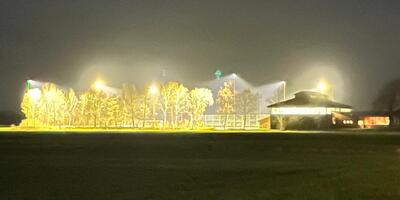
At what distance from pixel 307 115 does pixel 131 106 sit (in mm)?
32608

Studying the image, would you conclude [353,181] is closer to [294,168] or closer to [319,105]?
[294,168]

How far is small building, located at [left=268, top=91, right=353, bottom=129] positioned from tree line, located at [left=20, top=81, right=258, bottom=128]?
13312 mm

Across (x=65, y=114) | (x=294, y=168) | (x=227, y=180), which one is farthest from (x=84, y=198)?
(x=65, y=114)

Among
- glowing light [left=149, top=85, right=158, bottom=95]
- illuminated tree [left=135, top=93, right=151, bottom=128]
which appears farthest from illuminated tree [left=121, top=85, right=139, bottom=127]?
glowing light [left=149, top=85, right=158, bottom=95]

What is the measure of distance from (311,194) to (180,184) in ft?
13.2

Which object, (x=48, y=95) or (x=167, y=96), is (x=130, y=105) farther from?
(x=48, y=95)

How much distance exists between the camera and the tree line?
10325 cm

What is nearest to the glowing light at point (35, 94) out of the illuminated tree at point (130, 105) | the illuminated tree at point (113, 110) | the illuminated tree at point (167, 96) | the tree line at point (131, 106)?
the tree line at point (131, 106)

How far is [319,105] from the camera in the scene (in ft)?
327

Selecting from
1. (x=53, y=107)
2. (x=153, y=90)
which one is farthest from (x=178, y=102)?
(x=53, y=107)

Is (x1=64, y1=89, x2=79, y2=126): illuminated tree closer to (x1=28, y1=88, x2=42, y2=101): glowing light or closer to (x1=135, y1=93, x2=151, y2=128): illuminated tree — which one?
(x1=28, y1=88, x2=42, y2=101): glowing light

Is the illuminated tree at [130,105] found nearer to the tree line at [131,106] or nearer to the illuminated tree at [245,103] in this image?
the tree line at [131,106]

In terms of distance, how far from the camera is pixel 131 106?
10756 centimetres

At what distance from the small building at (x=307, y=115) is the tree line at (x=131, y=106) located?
13312mm
